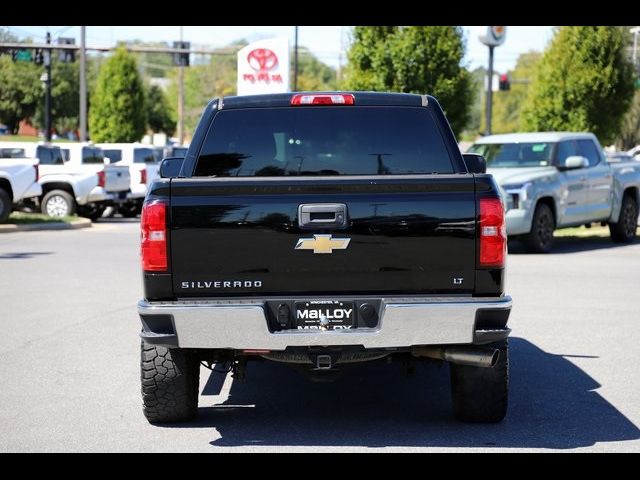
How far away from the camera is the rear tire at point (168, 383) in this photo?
6.67 meters

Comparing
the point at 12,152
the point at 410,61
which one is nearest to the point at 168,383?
the point at 12,152

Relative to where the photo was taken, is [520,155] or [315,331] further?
[520,155]

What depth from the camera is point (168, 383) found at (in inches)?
265

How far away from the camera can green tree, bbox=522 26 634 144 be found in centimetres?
3253

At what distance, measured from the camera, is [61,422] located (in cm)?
710

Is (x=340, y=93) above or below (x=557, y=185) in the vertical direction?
above

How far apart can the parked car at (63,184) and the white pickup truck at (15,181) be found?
2.46m

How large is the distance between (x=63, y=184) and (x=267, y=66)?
6.19m

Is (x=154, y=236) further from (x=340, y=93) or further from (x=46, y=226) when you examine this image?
(x=46, y=226)

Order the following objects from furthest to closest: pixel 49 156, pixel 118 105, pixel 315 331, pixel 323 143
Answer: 1. pixel 118 105
2. pixel 49 156
3. pixel 323 143
4. pixel 315 331

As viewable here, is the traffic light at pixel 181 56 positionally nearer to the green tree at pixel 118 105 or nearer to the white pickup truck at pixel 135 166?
the green tree at pixel 118 105
